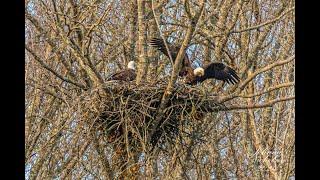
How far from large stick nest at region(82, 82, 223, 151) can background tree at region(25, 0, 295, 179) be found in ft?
0.32

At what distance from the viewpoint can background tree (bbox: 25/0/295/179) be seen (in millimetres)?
6277

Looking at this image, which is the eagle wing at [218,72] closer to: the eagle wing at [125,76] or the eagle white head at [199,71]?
the eagle white head at [199,71]

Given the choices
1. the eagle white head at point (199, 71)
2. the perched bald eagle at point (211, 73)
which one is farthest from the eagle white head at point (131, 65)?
the eagle white head at point (199, 71)

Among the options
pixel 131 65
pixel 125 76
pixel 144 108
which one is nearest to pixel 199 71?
pixel 131 65

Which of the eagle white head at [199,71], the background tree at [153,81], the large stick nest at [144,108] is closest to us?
the large stick nest at [144,108]

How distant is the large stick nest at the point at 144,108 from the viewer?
5949 millimetres

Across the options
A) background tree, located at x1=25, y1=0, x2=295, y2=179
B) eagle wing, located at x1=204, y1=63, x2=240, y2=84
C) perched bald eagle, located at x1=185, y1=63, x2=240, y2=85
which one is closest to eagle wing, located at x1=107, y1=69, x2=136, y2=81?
background tree, located at x1=25, y1=0, x2=295, y2=179

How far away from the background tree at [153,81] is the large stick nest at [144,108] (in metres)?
0.10

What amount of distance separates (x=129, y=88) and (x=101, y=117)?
35cm

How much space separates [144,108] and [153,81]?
442 mm

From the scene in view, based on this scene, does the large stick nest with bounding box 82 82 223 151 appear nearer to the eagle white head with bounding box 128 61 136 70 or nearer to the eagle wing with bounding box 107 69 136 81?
the eagle wing with bounding box 107 69 136 81

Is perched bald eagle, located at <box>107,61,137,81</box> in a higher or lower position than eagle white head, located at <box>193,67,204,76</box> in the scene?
lower

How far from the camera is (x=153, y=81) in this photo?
6.29 meters
